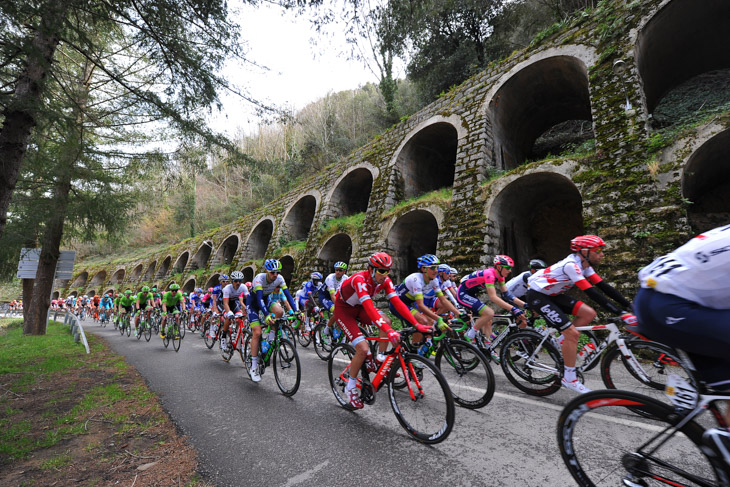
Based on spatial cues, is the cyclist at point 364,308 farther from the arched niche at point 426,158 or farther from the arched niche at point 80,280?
the arched niche at point 80,280

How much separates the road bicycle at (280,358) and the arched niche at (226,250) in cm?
2099

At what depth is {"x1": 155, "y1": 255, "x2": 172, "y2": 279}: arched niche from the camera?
103 feet

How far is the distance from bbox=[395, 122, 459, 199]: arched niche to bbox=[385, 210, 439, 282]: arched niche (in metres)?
1.58

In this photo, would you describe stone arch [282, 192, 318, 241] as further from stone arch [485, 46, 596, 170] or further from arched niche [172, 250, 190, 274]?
arched niche [172, 250, 190, 274]

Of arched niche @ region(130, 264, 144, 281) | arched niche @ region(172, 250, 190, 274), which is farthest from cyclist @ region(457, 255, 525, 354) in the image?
arched niche @ region(130, 264, 144, 281)

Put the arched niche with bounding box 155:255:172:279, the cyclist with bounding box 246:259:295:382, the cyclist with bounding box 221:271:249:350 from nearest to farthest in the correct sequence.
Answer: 1. the cyclist with bounding box 246:259:295:382
2. the cyclist with bounding box 221:271:249:350
3. the arched niche with bounding box 155:255:172:279

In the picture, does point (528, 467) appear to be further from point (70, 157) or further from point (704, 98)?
point (704, 98)

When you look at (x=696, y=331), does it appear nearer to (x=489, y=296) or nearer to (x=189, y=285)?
(x=489, y=296)

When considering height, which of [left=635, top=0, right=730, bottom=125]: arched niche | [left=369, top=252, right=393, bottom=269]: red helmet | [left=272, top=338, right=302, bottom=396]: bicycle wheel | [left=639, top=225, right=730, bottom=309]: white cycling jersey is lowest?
[left=272, top=338, right=302, bottom=396]: bicycle wheel

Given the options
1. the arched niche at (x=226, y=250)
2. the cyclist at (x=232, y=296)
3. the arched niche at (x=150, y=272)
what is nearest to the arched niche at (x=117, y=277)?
the arched niche at (x=150, y=272)

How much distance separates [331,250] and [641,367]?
41.8 ft

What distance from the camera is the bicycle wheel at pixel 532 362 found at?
12.6 ft

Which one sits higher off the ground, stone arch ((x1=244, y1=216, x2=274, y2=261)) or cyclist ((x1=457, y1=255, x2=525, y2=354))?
stone arch ((x1=244, y1=216, x2=274, y2=261))

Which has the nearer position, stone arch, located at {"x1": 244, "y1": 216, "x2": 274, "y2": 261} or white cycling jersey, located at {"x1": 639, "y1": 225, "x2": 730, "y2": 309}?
white cycling jersey, located at {"x1": 639, "y1": 225, "x2": 730, "y2": 309}
